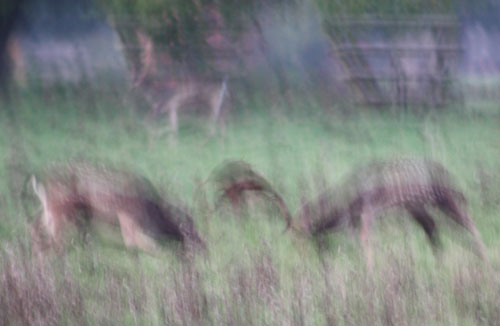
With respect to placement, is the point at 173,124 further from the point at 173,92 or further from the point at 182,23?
the point at 182,23

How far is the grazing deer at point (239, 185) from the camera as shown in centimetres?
690

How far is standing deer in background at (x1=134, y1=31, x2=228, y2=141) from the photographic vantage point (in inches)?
529

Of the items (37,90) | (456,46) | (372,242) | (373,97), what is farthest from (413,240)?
(37,90)

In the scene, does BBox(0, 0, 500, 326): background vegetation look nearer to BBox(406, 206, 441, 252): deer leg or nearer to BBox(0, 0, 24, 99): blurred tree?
BBox(406, 206, 441, 252): deer leg

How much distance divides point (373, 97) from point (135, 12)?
4.67 metres

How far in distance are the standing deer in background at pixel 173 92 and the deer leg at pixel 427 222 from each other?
660cm

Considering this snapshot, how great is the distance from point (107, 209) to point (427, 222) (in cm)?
225

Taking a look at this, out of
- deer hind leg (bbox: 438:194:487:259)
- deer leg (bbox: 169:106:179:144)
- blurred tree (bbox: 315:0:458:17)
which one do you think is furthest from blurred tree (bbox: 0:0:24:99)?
deer hind leg (bbox: 438:194:487:259)

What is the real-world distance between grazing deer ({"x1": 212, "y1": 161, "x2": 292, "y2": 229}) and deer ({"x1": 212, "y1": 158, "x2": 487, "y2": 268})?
1.19 feet

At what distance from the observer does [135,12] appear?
637 inches

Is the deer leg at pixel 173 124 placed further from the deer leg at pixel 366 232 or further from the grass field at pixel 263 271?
the deer leg at pixel 366 232

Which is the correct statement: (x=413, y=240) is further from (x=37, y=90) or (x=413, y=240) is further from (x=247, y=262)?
(x=37, y=90)

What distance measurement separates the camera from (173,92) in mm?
14984

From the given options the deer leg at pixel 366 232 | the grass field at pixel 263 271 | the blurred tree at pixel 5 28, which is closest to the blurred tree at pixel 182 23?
the blurred tree at pixel 5 28
